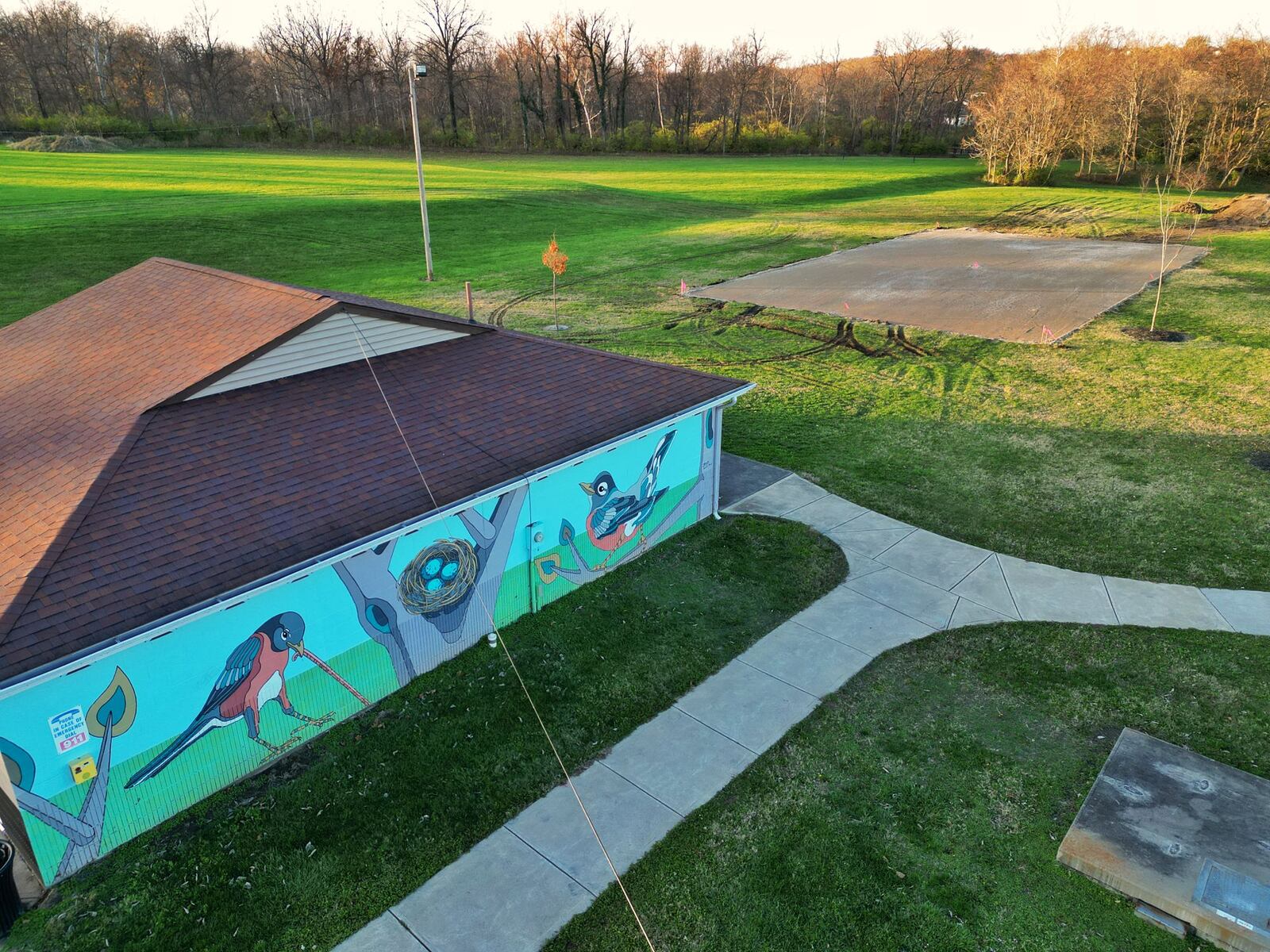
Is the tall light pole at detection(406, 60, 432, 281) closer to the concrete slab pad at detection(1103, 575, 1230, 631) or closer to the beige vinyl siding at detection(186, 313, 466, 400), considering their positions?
the beige vinyl siding at detection(186, 313, 466, 400)

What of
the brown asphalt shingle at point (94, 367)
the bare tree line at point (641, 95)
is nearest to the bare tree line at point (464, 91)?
the bare tree line at point (641, 95)

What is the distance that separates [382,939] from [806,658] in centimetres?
651

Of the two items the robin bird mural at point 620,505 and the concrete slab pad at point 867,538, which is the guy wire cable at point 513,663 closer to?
Answer: the robin bird mural at point 620,505

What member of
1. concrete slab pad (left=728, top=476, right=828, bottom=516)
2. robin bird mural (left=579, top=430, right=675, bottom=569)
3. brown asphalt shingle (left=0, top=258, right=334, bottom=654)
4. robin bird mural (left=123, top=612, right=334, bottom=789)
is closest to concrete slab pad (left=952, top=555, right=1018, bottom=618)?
concrete slab pad (left=728, top=476, right=828, bottom=516)

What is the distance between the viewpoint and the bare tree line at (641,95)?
67000 mm

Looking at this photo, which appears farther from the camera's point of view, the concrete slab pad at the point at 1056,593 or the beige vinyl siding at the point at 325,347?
the concrete slab pad at the point at 1056,593

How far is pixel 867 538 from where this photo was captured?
14461 millimetres

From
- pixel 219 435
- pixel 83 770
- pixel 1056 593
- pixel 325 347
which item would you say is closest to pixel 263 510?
pixel 219 435

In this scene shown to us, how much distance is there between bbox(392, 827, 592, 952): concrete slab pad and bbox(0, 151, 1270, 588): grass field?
10.2 meters

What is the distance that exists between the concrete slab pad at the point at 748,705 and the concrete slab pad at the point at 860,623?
5.06ft

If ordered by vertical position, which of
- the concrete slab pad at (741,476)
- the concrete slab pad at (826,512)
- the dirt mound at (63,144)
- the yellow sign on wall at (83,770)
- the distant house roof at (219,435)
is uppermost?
the dirt mound at (63,144)

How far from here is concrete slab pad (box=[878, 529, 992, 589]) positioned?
43.6 feet

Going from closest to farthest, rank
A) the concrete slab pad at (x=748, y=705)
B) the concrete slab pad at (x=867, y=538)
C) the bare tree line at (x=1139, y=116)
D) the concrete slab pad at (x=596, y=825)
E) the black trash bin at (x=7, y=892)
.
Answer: the black trash bin at (x=7, y=892)
the concrete slab pad at (x=596, y=825)
the concrete slab pad at (x=748, y=705)
the concrete slab pad at (x=867, y=538)
the bare tree line at (x=1139, y=116)

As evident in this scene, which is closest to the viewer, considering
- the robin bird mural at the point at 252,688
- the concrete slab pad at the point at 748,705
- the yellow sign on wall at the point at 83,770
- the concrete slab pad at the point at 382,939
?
the concrete slab pad at the point at 382,939
